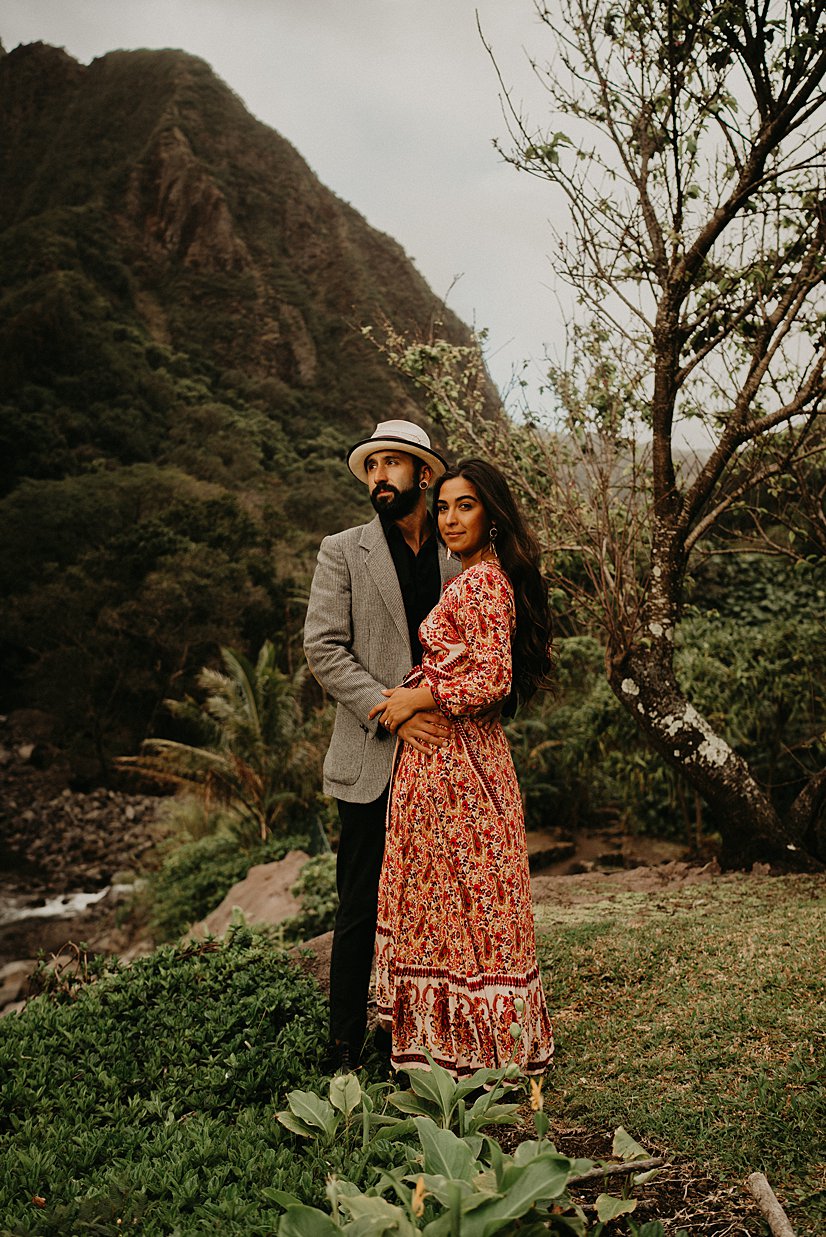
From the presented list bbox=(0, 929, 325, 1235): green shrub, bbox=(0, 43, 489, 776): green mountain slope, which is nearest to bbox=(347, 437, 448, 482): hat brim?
bbox=(0, 929, 325, 1235): green shrub

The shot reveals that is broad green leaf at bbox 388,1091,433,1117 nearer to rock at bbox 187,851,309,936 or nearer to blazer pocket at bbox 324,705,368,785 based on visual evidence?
blazer pocket at bbox 324,705,368,785

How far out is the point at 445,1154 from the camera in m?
1.41

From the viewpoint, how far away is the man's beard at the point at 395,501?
300 cm

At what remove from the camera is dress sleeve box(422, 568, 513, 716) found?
259 centimetres

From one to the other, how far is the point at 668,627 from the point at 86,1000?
3919 mm

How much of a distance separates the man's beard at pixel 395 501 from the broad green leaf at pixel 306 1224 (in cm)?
217

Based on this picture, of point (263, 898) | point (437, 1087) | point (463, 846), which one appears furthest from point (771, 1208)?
point (263, 898)

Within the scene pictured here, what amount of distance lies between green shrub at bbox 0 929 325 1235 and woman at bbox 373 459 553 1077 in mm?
501

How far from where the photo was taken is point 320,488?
29453mm

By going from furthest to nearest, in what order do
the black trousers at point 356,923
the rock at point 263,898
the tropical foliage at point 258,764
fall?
the tropical foliage at point 258,764 → the rock at point 263,898 → the black trousers at point 356,923

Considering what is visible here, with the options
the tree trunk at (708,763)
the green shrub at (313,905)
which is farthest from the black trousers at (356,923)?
the tree trunk at (708,763)

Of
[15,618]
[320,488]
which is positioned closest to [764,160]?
[15,618]

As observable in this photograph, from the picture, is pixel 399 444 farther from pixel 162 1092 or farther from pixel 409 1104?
pixel 162 1092

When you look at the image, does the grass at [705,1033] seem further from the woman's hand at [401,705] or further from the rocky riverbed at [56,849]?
the rocky riverbed at [56,849]
